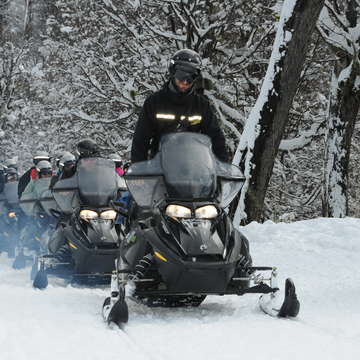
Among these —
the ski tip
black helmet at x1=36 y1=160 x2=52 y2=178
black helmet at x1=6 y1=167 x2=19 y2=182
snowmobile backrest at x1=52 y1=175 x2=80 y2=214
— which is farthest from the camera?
black helmet at x1=6 y1=167 x2=19 y2=182

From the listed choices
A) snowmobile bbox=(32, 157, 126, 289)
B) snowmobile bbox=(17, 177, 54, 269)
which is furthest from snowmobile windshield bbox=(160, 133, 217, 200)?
snowmobile bbox=(17, 177, 54, 269)

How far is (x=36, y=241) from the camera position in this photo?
11781 millimetres

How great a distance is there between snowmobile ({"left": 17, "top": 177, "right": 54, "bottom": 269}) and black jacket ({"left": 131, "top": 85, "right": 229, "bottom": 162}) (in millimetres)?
5312

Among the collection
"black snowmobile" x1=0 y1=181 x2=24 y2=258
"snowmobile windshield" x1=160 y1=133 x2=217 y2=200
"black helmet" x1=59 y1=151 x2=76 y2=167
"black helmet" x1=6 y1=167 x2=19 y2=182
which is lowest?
"black snowmobile" x1=0 y1=181 x2=24 y2=258

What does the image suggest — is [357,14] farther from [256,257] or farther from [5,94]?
[5,94]

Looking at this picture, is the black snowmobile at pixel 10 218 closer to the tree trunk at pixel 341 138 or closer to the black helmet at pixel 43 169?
the black helmet at pixel 43 169

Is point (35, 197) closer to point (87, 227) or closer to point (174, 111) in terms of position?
point (87, 227)

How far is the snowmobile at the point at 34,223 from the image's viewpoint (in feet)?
37.8

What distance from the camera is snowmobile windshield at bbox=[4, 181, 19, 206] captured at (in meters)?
14.6

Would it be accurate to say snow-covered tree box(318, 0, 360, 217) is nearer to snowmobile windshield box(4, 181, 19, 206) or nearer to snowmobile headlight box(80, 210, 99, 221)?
snowmobile windshield box(4, 181, 19, 206)

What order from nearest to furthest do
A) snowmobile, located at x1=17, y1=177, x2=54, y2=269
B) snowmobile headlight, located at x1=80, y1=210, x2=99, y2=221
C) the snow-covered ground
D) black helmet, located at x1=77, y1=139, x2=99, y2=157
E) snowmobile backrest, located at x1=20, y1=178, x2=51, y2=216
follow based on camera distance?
the snow-covered ground → snowmobile headlight, located at x1=80, y1=210, x2=99, y2=221 → black helmet, located at x1=77, y1=139, x2=99, y2=157 → snowmobile, located at x1=17, y1=177, x2=54, y2=269 → snowmobile backrest, located at x1=20, y1=178, x2=51, y2=216

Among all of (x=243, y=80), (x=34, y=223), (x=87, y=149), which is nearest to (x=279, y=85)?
(x=87, y=149)

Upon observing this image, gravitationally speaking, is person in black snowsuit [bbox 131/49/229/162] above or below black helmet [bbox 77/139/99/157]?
above

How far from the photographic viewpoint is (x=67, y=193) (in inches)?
325
